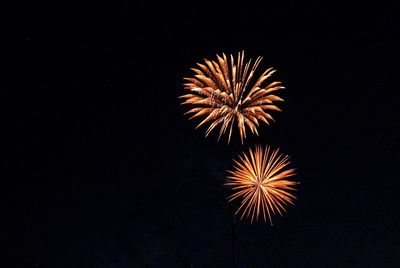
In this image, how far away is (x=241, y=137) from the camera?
49.8 meters

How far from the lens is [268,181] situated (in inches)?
1977

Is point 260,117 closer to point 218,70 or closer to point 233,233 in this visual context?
point 218,70

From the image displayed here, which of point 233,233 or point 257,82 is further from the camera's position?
point 233,233

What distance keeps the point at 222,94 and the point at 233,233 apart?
71.3 ft

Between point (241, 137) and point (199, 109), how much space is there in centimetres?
467

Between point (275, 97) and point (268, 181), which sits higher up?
point (275, 97)

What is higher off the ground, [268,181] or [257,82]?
[257,82]

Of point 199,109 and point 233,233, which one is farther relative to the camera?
point 233,233

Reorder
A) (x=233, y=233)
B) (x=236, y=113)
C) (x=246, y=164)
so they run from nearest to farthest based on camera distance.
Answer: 1. (x=246, y=164)
2. (x=236, y=113)
3. (x=233, y=233)

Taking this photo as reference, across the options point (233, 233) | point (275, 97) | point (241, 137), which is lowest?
point (233, 233)

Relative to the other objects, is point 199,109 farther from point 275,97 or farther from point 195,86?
point 275,97

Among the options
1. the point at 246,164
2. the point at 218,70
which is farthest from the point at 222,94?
the point at 246,164

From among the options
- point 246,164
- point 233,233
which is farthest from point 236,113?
point 233,233

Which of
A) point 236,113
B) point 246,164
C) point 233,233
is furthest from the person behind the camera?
point 233,233
